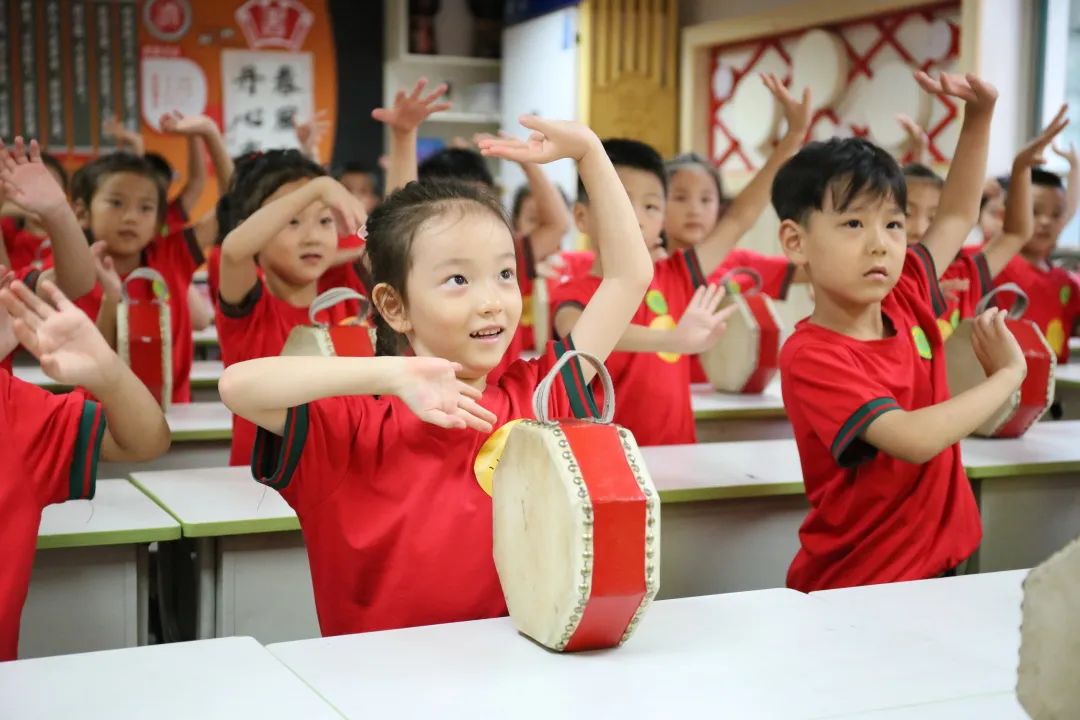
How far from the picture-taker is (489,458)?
1481 mm

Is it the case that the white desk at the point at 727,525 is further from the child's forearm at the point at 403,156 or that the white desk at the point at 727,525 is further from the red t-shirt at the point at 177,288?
the red t-shirt at the point at 177,288

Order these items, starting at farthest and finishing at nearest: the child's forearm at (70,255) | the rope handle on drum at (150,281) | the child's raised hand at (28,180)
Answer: the rope handle on drum at (150,281) < the child's forearm at (70,255) < the child's raised hand at (28,180)

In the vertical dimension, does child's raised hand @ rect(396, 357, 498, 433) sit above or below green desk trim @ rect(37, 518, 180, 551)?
above

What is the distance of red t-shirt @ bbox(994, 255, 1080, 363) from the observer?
424cm

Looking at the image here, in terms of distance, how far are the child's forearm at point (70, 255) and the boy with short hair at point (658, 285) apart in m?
0.97

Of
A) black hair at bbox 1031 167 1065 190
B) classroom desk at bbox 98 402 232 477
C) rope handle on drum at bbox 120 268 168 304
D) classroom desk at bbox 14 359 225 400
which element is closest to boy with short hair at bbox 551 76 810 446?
classroom desk at bbox 98 402 232 477

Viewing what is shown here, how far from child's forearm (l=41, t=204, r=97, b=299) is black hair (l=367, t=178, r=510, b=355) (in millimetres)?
1028

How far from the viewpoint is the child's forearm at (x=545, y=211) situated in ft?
11.9

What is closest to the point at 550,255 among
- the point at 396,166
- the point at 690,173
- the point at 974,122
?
the point at 690,173

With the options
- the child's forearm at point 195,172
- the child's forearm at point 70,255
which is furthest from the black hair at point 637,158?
the child's forearm at point 195,172

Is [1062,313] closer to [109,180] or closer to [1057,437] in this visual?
[1057,437]

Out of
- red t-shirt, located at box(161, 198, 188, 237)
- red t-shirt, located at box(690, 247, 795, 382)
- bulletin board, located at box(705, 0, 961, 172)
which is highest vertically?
bulletin board, located at box(705, 0, 961, 172)

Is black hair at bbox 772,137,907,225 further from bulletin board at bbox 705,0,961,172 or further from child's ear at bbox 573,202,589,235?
bulletin board at bbox 705,0,961,172

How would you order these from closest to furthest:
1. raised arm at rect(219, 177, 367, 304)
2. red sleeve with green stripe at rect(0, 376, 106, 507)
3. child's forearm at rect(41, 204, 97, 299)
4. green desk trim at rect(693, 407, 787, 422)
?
red sleeve with green stripe at rect(0, 376, 106, 507) < raised arm at rect(219, 177, 367, 304) < child's forearm at rect(41, 204, 97, 299) < green desk trim at rect(693, 407, 787, 422)
